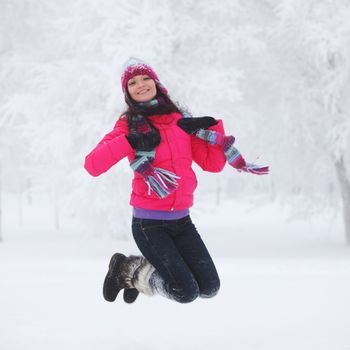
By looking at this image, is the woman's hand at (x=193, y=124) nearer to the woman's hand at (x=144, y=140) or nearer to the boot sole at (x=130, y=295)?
the woman's hand at (x=144, y=140)

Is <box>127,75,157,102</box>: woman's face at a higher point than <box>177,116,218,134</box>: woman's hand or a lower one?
higher

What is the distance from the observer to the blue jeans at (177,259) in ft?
9.59

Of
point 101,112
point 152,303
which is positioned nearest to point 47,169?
point 101,112

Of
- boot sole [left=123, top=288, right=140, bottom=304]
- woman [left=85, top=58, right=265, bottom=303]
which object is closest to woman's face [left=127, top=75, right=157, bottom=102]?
Answer: woman [left=85, top=58, right=265, bottom=303]

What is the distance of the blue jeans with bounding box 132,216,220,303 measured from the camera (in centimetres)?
292

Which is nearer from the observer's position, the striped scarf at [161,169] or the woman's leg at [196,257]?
the striped scarf at [161,169]

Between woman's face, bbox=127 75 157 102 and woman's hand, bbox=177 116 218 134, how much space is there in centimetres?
30

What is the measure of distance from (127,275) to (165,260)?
0.48 m

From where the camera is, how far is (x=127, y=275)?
10.9 feet

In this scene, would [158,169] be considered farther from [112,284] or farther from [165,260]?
[112,284]

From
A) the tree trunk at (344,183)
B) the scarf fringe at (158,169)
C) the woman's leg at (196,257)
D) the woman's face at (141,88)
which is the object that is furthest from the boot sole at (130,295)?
the tree trunk at (344,183)

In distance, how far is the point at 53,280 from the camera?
5.95 meters

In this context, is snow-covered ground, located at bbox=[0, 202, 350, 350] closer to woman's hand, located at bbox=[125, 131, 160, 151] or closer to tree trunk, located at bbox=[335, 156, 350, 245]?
woman's hand, located at bbox=[125, 131, 160, 151]

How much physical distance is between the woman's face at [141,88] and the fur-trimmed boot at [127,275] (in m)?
1.11
